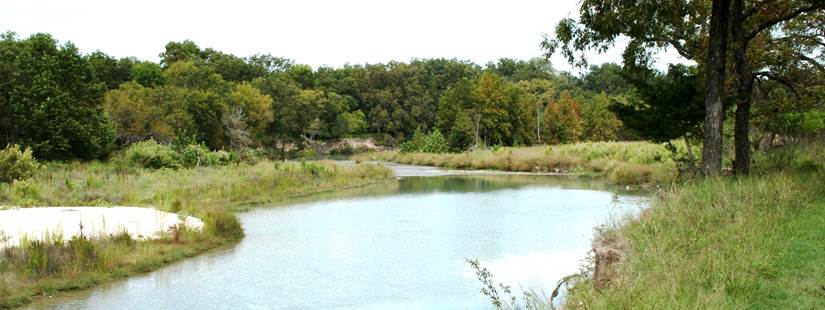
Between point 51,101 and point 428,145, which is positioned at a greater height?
point 51,101

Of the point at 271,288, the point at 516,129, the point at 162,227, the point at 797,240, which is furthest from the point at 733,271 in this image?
the point at 516,129

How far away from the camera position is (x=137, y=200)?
21266 mm

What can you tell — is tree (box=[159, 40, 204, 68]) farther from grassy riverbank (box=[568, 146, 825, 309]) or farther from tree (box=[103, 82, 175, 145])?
grassy riverbank (box=[568, 146, 825, 309])

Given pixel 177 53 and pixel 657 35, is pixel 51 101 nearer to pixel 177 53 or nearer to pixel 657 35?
pixel 657 35

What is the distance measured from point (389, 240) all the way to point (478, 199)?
1050cm

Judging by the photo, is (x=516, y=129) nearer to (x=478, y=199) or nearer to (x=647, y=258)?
(x=478, y=199)

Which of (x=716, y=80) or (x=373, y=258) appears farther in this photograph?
(x=373, y=258)

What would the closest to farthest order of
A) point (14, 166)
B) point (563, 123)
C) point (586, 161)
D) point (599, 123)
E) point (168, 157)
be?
point (14, 166) < point (168, 157) < point (586, 161) < point (599, 123) < point (563, 123)

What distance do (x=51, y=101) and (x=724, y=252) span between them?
3114 cm

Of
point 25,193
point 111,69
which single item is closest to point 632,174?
point 25,193

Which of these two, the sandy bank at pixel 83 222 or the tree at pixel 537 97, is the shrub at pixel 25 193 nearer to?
the sandy bank at pixel 83 222

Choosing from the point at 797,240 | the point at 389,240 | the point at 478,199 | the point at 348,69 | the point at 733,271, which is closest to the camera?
the point at 733,271

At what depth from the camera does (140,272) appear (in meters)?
13.2

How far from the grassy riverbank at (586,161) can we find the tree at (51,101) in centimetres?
2507
